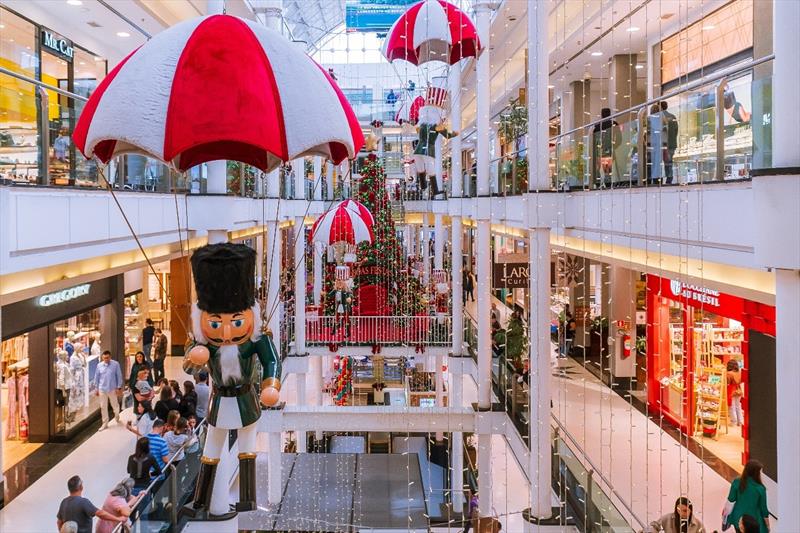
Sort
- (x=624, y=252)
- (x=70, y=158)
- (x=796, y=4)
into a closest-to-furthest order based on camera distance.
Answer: (x=796, y=4)
(x=70, y=158)
(x=624, y=252)

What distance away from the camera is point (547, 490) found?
6766 mm

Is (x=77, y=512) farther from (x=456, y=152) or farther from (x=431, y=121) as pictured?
(x=456, y=152)

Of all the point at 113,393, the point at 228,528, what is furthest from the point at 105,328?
the point at 228,528

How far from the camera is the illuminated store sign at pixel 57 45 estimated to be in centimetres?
1095

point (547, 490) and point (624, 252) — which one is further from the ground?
point (624, 252)

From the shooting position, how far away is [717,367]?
9352 mm

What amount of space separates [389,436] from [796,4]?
14.5 meters

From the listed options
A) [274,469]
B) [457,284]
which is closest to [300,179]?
[457,284]

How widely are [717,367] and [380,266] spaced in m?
7.67

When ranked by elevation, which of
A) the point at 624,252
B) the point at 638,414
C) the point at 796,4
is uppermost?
the point at 796,4

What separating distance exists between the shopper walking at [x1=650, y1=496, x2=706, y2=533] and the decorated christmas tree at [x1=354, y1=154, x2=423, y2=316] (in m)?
9.93

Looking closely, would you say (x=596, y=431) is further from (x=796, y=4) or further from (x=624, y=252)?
(x=796, y=4)

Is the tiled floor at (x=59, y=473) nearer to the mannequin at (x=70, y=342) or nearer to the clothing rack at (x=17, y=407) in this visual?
the clothing rack at (x=17, y=407)

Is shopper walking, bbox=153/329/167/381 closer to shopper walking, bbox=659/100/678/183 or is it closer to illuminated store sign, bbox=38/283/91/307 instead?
illuminated store sign, bbox=38/283/91/307
